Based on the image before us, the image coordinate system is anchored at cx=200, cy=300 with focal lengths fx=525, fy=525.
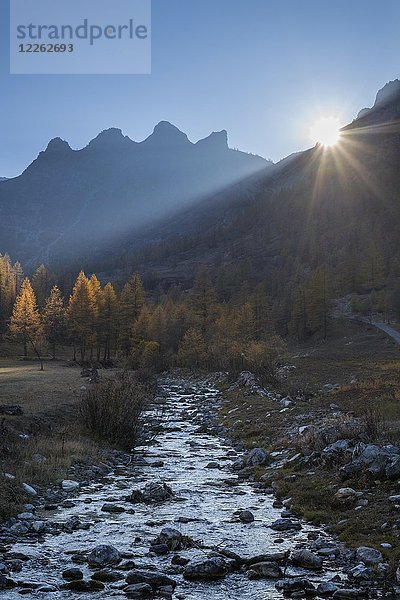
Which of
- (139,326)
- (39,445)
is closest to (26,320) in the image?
(139,326)

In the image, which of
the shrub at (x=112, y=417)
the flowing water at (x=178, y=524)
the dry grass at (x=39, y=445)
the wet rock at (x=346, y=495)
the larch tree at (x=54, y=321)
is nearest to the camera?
the flowing water at (x=178, y=524)

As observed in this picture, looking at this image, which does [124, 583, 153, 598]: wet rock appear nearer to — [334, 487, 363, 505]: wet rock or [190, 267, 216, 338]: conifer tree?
[334, 487, 363, 505]: wet rock

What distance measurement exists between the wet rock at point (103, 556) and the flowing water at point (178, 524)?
306mm

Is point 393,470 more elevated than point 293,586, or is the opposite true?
point 393,470

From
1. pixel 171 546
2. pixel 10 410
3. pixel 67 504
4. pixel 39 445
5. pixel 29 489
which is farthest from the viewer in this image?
pixel 10 410

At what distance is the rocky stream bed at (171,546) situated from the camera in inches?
342

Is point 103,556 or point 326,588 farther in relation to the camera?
point 103,556

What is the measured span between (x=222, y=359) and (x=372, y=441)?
4568cm

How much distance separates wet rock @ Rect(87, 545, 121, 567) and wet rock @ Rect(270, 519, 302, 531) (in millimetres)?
3833

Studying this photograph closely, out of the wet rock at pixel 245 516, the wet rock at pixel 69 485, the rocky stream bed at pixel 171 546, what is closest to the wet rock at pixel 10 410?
the rocky stream bed at pixel 171 546

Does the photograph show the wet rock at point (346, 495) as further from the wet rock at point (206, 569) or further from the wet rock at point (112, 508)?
the wet rock at point (112, 508)

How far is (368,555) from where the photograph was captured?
9.78m

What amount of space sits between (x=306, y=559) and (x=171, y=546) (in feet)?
8.83

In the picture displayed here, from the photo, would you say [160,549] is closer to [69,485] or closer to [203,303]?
[69,485]
